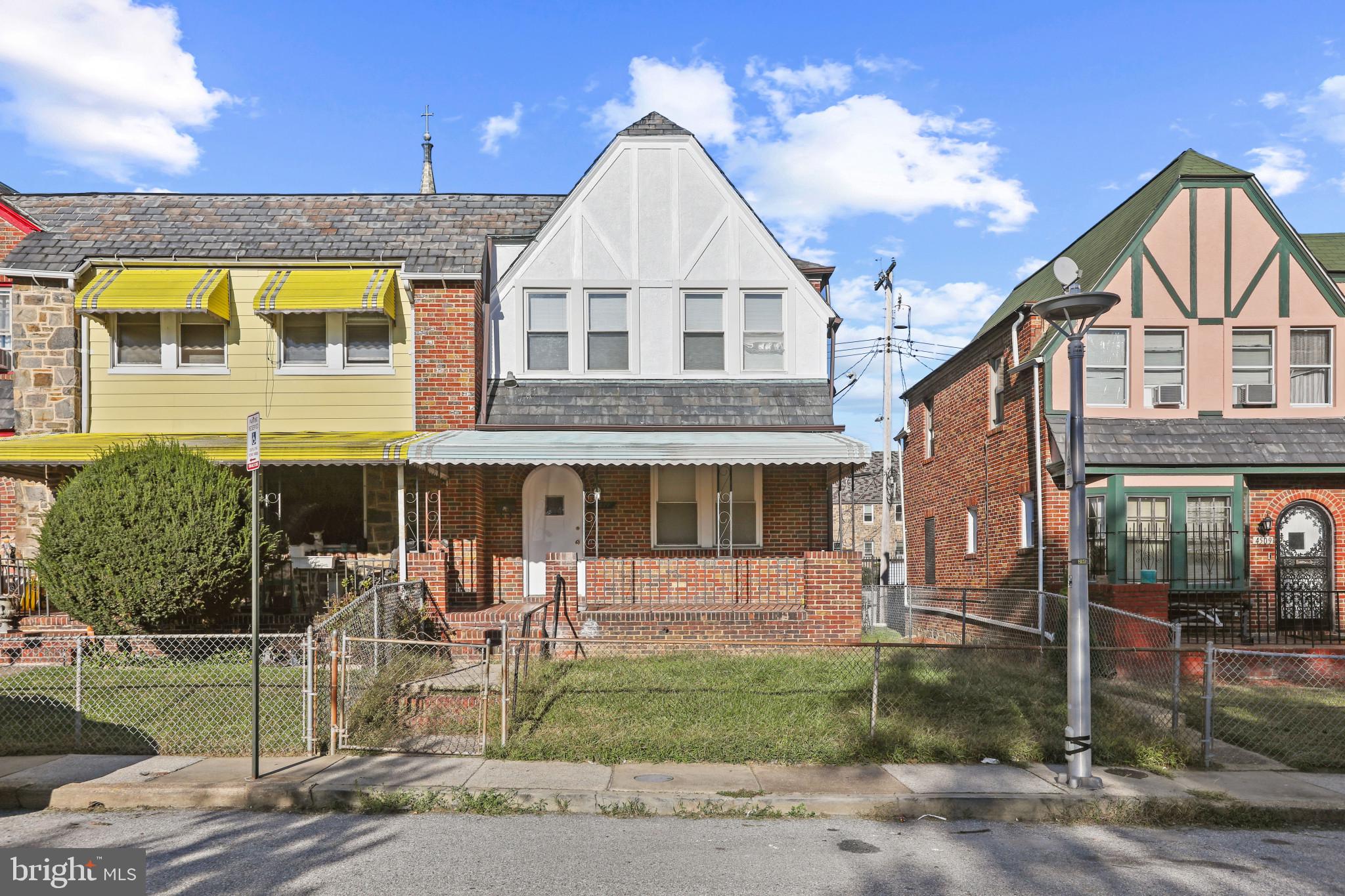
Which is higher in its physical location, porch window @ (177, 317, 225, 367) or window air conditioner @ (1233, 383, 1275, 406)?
porch window @ (177, 317, 225, 367)

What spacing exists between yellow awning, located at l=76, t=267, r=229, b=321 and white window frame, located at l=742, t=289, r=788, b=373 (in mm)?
8466

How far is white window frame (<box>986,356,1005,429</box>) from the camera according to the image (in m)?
18.0

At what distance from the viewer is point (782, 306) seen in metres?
16.0

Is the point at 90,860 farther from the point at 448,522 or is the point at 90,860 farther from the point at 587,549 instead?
the point at 587,549

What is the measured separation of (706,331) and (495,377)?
3.70 m

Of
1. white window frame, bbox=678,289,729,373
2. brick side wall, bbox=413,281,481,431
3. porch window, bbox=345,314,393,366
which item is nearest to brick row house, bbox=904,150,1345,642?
white window frame, bbox=678,289,729,373

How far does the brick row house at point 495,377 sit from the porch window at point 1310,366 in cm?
809

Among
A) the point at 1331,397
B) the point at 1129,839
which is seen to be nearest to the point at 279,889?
the point at 1129,839

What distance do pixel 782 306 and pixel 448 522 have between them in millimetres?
6670

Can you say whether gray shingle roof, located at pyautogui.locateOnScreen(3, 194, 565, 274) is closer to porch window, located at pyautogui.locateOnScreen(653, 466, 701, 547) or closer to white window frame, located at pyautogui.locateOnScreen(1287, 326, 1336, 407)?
porch window, located at pyautogui.locateOnScreen(653, 466, 701, 547)

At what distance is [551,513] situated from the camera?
1562cm

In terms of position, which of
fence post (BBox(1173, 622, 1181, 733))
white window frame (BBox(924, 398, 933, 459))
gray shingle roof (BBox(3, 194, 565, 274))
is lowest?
fence post (BBox(1173, 622, 1181, 733))

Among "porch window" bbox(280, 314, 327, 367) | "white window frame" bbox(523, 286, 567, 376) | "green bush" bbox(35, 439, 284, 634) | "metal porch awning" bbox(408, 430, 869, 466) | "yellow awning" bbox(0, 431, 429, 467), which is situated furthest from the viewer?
"white window frame" bbox(523, 286, 567, 376)

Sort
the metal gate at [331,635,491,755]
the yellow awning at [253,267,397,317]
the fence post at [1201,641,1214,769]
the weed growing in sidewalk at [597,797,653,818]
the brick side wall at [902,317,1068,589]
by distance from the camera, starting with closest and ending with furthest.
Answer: the weed growing in sidewalk at [597,797,653,818]
the fence post at [1201,641,1214,769]
the metal gate at [331,635,491,755]
the yellow awning at [253,267,397,317]
the brick side wall at [902,317,1068,589]
